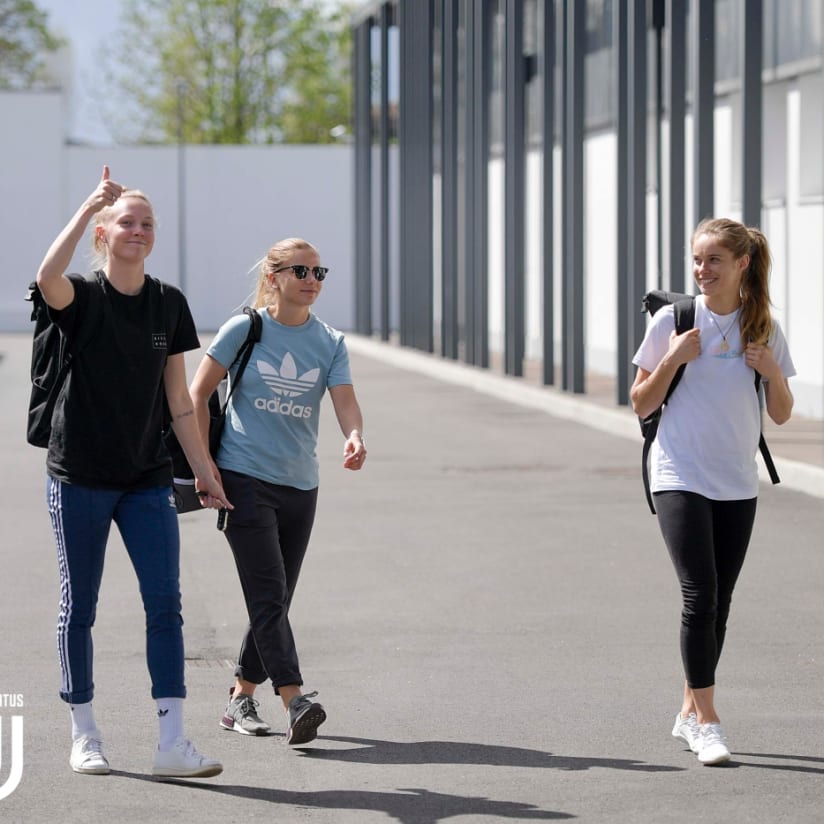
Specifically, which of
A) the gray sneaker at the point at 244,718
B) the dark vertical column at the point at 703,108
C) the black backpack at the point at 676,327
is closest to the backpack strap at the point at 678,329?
the black backpack at the point at 676,327

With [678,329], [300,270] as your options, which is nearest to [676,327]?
[678,329]

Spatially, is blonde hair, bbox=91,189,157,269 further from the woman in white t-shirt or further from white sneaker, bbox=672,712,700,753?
white sneaker, bbox=672,712,700,753

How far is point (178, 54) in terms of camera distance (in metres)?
73.5

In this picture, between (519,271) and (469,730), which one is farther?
(519,271)

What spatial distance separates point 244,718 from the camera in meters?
5.96

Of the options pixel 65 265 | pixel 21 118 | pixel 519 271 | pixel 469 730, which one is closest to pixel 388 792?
pixel 469 730

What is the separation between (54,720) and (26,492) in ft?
24.0

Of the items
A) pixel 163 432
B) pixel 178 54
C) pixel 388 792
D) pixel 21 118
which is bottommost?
pixel 388 792

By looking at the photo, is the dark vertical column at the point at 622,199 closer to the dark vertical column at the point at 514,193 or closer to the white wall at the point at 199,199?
the dark vertical column at the point at 514,193

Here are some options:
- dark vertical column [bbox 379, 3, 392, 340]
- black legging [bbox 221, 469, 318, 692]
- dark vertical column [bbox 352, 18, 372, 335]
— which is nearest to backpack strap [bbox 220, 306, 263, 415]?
black legging [bbox 221, 469, 318, 692]

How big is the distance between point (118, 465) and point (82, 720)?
31.3 inches

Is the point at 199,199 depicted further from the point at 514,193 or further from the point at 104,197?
the point at 104,197

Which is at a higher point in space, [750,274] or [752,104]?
[752,104]

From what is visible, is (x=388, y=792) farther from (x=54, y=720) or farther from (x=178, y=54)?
(x=178, y=54)
